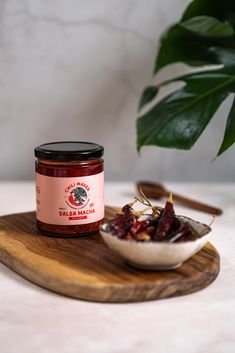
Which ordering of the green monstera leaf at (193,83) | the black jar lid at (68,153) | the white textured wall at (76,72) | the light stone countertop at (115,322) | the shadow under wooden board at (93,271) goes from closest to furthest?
the light stone countertop at (115,322), the shadow under wooden board at (93,271), the black jar lid at (68,153), the green monstera leaf at (193,83), the white textured wall at (76,72)

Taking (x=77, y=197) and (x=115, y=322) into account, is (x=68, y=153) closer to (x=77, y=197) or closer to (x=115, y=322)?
(x=77, y=197)

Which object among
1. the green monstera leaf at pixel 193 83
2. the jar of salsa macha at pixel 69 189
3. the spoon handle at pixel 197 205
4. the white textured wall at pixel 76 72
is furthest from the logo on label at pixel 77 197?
the white textured wall at pixel 76 72

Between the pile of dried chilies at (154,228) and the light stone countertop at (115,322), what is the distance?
74 mm

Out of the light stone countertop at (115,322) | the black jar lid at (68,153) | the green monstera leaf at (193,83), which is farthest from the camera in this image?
the green monstera leaf at (193,83)

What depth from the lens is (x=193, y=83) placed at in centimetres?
118

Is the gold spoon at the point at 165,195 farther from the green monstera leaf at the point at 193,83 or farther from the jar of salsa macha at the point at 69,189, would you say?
the jar of salsa macha at the point at 69,189

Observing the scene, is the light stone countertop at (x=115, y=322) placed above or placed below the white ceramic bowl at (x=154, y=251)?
below

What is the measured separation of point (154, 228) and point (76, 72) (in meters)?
0.60

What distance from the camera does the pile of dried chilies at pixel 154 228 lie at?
2.65 feet

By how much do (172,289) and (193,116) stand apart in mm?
431

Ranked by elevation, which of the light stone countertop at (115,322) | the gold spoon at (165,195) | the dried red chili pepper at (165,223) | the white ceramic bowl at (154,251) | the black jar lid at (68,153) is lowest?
the gold spoon at (165,195)

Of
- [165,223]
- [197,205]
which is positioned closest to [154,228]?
[165,223]

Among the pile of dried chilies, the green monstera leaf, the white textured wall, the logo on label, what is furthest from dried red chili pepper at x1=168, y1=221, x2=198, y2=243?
the white textured wall

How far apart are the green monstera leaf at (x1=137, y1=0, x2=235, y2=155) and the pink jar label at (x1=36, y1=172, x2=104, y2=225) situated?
21 centimetres
